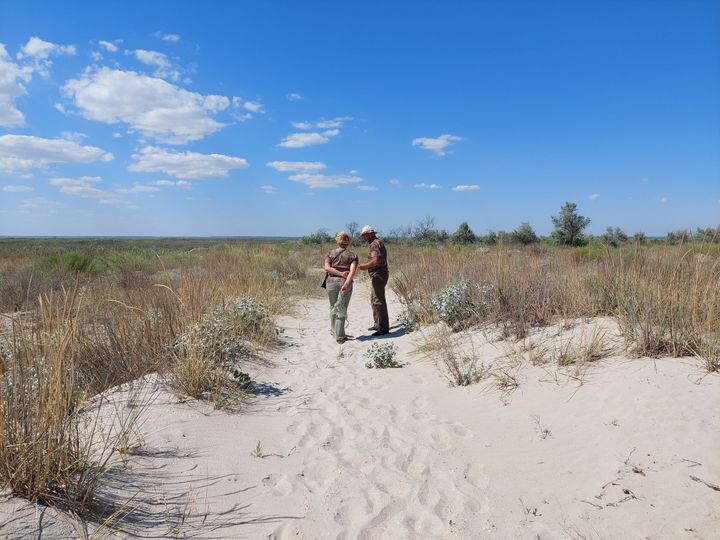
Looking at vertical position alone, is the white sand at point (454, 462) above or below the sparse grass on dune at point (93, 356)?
below

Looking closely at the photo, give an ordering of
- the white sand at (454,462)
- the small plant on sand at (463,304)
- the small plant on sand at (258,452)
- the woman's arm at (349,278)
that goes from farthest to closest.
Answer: the woman's arm at (349,278) → the small plant on sand at (463,304) → the small plant on sand at (258,452) → the white sand at (454,462)

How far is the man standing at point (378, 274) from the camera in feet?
25.8

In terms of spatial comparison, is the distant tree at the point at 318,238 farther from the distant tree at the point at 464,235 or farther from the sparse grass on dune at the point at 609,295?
the sparse grass on dune at the point at 609,295

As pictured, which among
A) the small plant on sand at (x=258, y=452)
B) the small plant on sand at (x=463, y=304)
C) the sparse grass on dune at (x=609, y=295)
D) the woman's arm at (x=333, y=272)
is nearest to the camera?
the small plant on sand at (x=258, y=452)

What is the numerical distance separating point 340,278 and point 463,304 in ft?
7.36

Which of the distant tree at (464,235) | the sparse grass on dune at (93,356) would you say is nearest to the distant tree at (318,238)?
the distant tree at (464,235)

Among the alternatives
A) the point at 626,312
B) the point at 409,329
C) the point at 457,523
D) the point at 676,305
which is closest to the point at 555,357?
the point at 626,312

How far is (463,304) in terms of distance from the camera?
7.42 m

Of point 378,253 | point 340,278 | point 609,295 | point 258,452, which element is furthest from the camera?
point 378,253

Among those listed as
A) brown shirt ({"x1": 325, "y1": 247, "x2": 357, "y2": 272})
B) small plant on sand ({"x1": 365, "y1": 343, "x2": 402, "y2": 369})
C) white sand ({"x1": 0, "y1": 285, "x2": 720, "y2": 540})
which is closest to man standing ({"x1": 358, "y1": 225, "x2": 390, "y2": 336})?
brown shirt ({"x1": 325, "y1": 247, "x2": 357, "y2": 272})

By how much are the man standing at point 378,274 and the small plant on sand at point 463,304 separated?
1.11 metres

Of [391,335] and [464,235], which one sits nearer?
[391,335]

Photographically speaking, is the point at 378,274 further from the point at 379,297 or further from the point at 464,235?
the point at 464,235

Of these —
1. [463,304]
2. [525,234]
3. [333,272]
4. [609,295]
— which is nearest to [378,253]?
[333,272]
